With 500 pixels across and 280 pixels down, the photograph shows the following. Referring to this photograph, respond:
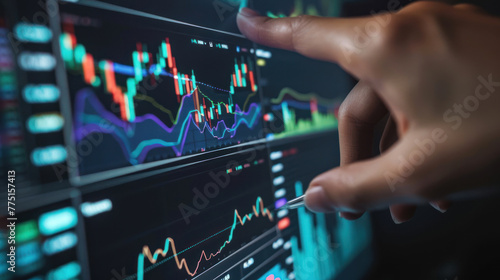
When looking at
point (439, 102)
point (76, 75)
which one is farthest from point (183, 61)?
point (439, 102)

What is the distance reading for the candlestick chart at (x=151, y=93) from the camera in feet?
A: 1.79

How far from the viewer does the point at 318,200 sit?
1.81 feet

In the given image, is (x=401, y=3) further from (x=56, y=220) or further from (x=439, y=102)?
(x=56, y=220)

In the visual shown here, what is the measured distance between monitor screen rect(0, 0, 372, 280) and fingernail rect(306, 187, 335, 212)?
234 mm

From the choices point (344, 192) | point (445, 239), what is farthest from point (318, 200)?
point (445, 239)

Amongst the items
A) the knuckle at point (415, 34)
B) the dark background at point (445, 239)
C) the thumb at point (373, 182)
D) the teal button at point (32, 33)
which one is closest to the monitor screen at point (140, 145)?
the teal button at point (32, 33)

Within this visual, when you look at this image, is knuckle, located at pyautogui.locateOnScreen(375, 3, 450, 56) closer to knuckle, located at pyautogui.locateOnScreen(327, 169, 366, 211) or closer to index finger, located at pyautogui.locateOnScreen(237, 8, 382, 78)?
index finger, located at pyautogui.locateOnScreen(237, 8, 382, 78)

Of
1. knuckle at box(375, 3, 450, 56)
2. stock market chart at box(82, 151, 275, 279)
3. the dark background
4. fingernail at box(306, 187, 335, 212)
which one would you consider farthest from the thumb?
the dark background

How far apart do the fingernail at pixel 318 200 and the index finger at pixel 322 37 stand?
170 millimetres

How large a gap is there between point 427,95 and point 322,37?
0.16 meters

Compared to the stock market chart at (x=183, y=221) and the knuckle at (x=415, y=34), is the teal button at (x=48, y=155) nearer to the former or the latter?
the stock market chart at (x=183, y=221)

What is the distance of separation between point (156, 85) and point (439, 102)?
1.40ft

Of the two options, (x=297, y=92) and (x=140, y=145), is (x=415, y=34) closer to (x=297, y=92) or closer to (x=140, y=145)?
(x=140, y=145)

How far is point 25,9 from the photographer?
19.4 inches
